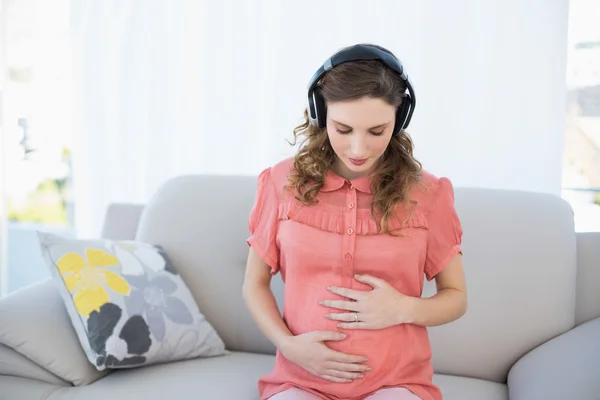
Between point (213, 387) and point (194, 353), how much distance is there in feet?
0.61

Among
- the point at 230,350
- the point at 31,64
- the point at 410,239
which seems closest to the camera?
the point at 410,239

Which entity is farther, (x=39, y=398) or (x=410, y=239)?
(x=39, y=398)

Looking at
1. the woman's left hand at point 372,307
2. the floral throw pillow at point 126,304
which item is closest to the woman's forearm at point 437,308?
the woman's left hand at point 372,307

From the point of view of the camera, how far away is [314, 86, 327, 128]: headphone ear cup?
56.6 inches

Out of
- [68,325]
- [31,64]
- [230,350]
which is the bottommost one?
[230,350]

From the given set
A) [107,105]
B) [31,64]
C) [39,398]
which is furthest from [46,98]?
[39,398]

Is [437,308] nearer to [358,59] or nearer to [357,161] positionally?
[357,161]

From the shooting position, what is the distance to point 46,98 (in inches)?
138

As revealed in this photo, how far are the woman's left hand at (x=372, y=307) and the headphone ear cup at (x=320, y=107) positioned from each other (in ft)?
1.12

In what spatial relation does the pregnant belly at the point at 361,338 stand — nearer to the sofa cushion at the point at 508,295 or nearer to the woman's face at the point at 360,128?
the woman's face at the point at 360,128

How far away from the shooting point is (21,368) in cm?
172

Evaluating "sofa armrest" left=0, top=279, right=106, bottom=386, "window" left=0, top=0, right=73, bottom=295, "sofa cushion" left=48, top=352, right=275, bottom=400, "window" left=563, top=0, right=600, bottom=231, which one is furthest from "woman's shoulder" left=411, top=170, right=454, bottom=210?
"window" left=0, top=0, right=73, bottom=295

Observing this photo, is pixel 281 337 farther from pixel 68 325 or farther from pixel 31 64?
pixel 31 64

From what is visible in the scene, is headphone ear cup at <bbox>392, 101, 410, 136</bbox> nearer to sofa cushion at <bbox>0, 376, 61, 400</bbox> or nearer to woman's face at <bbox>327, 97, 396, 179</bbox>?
woman's face at <bbox>327, 97, 396, 179</bbox>
